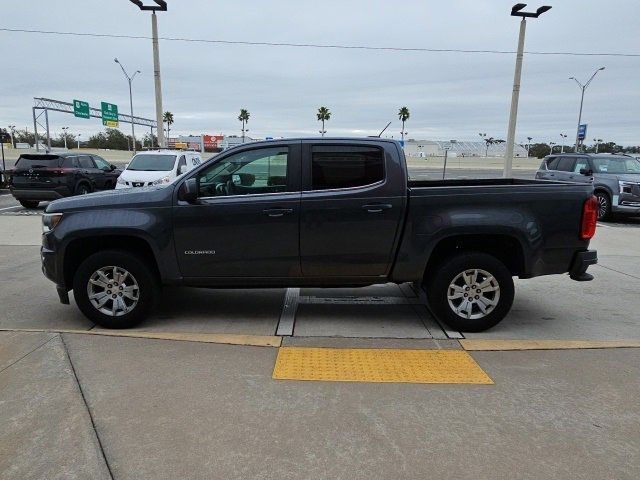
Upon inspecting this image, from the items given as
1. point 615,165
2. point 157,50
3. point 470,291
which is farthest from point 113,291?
point 157,50

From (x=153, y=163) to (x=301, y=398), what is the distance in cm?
1298

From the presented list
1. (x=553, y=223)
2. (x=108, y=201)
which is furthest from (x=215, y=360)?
(x=553, y=223)

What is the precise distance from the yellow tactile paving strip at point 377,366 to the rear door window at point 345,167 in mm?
1583

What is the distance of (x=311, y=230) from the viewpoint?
15.8 ft

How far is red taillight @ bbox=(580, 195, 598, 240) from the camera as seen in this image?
4875mm

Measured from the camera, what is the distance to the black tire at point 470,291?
4.88m

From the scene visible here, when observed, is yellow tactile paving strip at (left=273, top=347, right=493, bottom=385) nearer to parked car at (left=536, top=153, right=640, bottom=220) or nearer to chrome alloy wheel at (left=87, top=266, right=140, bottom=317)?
chrome alloy wheel at (left=87, top=266, right=140, bottom=317)

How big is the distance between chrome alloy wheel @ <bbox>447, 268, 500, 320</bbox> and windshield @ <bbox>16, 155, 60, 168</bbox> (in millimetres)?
13815

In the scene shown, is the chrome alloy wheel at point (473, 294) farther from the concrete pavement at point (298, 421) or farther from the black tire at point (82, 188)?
the black tire at point (82, 188)

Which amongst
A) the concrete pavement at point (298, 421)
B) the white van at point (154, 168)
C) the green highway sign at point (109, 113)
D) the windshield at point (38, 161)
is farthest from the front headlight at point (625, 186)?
the green highway sign at point (109, 113)

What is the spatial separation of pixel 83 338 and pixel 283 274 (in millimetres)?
1922

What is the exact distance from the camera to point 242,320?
5.32m

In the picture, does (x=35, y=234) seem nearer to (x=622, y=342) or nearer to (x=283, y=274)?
(x=283, y=274)

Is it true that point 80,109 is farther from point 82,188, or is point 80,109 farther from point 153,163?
point 153,163
